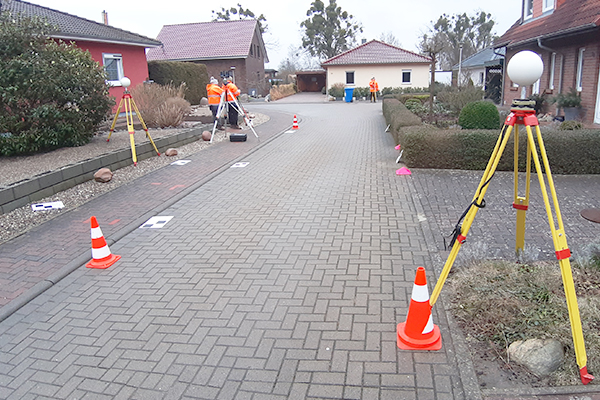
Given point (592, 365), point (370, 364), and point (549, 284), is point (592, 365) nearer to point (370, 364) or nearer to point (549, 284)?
point (549, 284)

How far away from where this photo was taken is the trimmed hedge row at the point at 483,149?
8.55m

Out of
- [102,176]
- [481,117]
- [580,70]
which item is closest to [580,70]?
[580,70]

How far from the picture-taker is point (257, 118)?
2073 cm

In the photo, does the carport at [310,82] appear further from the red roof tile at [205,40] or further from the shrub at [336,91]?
the shrub at [336,91]

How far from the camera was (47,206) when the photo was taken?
7.32 metres

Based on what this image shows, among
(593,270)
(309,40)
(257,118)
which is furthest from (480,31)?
(593,270)

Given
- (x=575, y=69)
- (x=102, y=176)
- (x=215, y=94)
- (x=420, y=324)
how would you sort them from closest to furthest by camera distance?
(x=420, y=324)
(x=102, y=176)
(x=215, y=94)
(x=575, y=69)

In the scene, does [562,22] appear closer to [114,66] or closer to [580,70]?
[580,70]

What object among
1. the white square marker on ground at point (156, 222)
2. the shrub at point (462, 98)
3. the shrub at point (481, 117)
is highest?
the shrub at point (462, 98)

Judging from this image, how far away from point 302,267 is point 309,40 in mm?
63268

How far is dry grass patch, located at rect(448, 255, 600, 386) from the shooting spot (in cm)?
333

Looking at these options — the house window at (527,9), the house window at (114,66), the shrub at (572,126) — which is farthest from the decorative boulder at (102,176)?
the house window at (527,9)

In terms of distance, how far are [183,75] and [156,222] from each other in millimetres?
18959

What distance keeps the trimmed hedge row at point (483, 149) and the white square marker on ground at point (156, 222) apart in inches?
202
